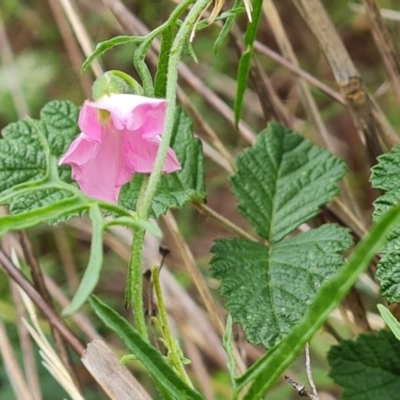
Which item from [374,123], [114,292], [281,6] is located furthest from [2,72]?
→ [374,123]

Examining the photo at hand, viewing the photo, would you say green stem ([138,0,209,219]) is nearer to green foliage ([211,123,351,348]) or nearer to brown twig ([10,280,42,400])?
green foliage ([211,123,351,348])

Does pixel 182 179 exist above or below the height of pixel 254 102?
below

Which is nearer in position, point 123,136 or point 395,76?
point 123,136

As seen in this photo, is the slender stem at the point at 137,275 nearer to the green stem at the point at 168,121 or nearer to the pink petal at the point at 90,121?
the green stem at the point at 168,121

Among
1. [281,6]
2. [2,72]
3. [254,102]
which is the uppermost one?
[2,72]

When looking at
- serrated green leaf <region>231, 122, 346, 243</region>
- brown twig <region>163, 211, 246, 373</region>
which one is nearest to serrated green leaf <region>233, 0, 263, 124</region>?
serrated green leaf <region>231, 122, 346, 243</region>

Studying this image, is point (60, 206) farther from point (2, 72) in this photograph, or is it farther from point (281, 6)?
point (281, 6)

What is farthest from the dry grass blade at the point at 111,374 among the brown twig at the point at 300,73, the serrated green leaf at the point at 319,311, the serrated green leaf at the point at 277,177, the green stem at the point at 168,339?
the brown twig at the point at 300,73
